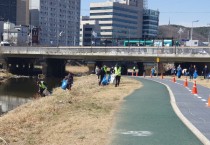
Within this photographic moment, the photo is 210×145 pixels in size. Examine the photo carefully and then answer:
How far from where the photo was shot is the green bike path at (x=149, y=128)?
33.7ft

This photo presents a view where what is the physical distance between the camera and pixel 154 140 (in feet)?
34.1

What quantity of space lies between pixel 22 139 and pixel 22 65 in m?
77.7

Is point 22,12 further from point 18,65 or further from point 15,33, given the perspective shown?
point 18,65

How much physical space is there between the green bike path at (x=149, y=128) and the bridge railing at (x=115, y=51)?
36631mm

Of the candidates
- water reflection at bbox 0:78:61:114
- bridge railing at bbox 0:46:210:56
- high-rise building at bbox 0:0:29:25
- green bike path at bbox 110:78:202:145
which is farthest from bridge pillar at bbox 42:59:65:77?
high-rise building at bbox 0:0:29:25

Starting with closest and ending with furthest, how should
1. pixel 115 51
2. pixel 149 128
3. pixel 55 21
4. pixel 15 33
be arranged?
pixel 149 128, pixel 115 51, pixel 15 33, pixel 55 21

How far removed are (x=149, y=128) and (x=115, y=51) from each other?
157 ft

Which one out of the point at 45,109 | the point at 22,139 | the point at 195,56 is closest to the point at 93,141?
the point at 22,139

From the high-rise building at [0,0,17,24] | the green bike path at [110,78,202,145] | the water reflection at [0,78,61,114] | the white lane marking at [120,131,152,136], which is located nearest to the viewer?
the green bike path at [110,78,202,145]

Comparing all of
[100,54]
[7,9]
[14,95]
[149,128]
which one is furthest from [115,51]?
[7,9]

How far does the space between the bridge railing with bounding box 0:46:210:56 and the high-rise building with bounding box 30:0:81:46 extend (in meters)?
95.2

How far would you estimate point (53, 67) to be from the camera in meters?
77.2

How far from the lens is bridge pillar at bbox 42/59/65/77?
244 feet

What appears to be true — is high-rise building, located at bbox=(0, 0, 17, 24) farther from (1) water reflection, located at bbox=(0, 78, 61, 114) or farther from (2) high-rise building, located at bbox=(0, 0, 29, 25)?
(1) water reflection, located at bbox=(0, 78, 61, 114)
